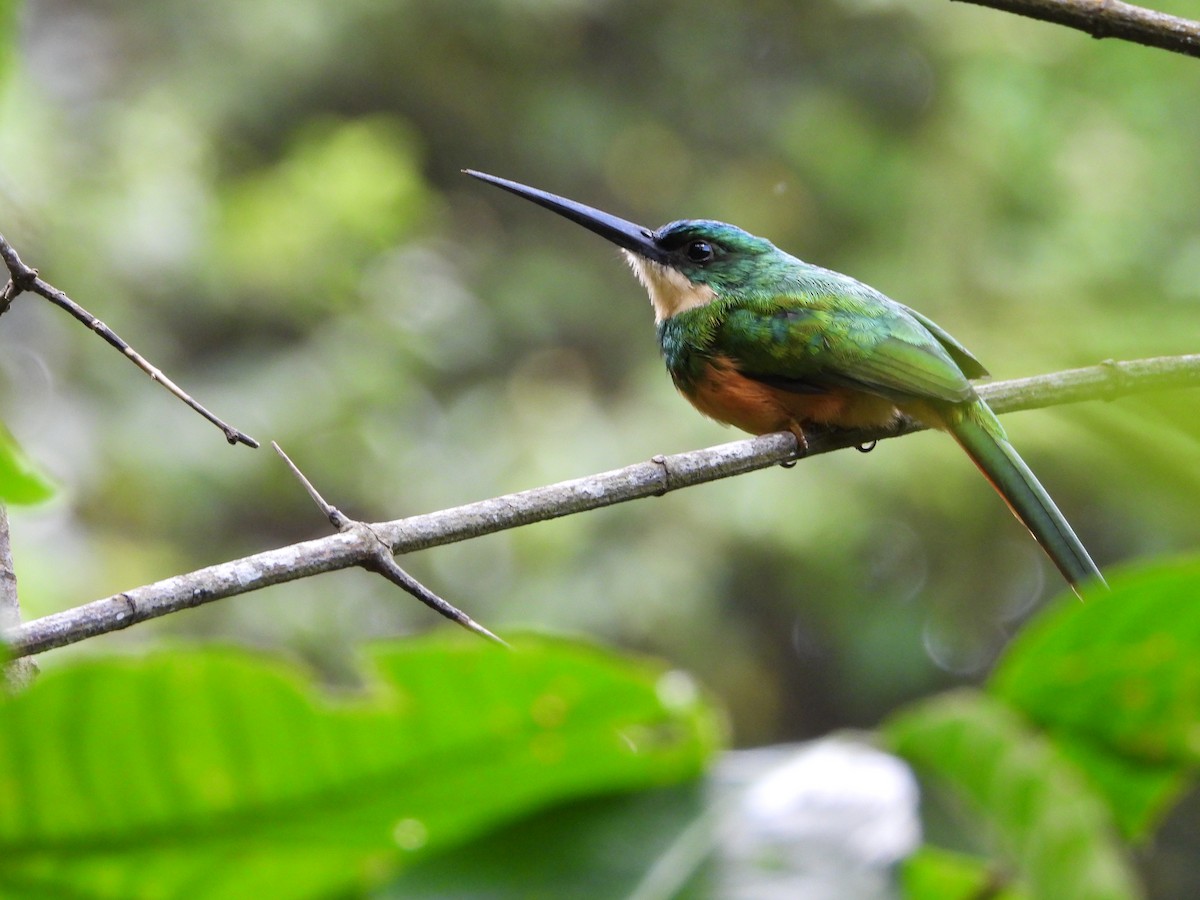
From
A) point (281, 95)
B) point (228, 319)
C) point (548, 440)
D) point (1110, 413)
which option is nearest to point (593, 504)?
point (1110, 413)

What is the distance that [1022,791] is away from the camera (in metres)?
0.45

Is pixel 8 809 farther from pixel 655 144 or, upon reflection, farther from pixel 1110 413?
pixel 655 144

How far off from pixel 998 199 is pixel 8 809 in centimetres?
819

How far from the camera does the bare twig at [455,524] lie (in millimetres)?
1138

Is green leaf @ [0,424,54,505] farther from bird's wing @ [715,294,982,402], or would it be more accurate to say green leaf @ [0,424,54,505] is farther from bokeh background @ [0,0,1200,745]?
bokeh background @ [0,0,1200,745]

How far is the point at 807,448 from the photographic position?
2283 millimetres

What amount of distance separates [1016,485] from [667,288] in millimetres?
1003

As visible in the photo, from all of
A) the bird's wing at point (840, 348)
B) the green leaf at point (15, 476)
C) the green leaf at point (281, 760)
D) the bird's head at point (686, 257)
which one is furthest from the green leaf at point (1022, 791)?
the bird's head at point (686, 257)

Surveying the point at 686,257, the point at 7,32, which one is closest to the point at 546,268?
the point at 686,257

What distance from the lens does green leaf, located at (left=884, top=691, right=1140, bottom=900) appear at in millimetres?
420

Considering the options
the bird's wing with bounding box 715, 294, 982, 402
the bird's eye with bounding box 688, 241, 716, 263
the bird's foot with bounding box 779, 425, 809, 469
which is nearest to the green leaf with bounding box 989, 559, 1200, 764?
the bird's foot with bounding box 779, 425, 809, 469

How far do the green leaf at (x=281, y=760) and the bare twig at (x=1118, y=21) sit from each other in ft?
4.25

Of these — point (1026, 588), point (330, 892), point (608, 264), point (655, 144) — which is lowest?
point (1026, 588)

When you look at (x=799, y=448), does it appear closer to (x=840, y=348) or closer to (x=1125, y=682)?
(x=840, y=348)
